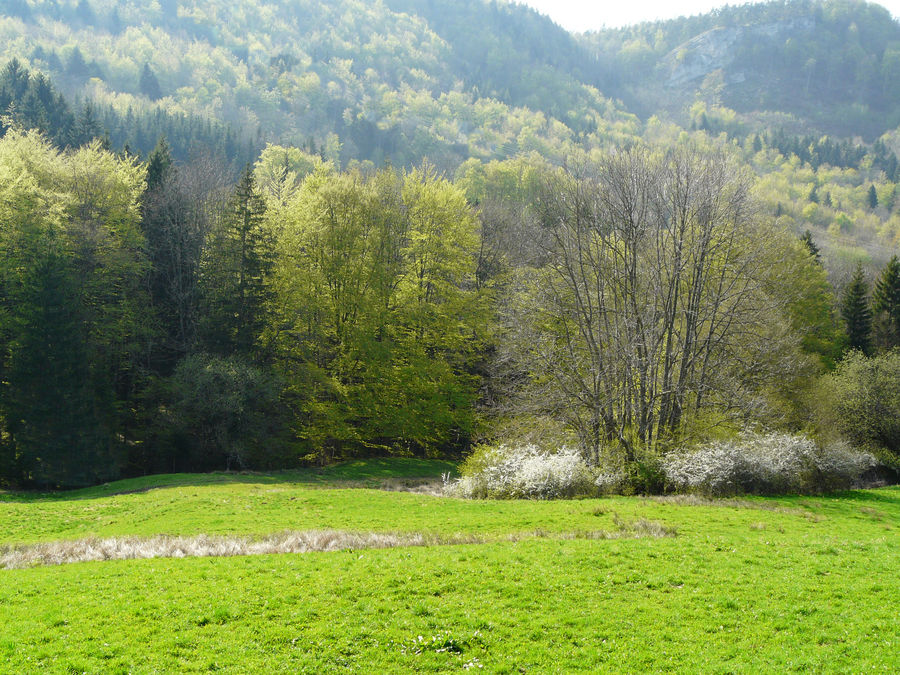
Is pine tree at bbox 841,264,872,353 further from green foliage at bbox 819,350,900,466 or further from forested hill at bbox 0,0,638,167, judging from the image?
forested hill at bbox 0,0,638,167

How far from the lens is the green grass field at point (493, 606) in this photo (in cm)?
899

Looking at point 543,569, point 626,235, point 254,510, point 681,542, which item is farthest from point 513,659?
point 626,235

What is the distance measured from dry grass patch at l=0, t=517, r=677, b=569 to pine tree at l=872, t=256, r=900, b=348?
5456cm

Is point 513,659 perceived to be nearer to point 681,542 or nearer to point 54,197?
point 681,542

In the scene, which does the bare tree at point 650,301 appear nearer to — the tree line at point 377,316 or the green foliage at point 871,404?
the tree line at point 377,316

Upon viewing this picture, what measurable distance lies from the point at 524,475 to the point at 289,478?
45.4 ft

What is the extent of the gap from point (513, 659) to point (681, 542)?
759cm

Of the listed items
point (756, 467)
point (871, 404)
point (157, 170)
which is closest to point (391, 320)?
point (157, 170)

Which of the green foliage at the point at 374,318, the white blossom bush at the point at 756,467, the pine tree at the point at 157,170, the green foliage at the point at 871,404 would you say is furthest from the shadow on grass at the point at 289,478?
the green foliage at the point at 871,404

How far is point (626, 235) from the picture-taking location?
3011 centimetres

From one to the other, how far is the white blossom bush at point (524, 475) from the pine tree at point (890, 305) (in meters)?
47.7

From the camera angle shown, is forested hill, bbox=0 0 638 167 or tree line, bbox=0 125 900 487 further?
forested hill, bbox=0 0 638 167

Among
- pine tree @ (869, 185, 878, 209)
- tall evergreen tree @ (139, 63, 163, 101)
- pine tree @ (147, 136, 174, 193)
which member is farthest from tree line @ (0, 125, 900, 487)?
pine tree @ (869, 185, 878, 209)

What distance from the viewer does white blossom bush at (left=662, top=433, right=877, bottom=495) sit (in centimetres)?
2411
